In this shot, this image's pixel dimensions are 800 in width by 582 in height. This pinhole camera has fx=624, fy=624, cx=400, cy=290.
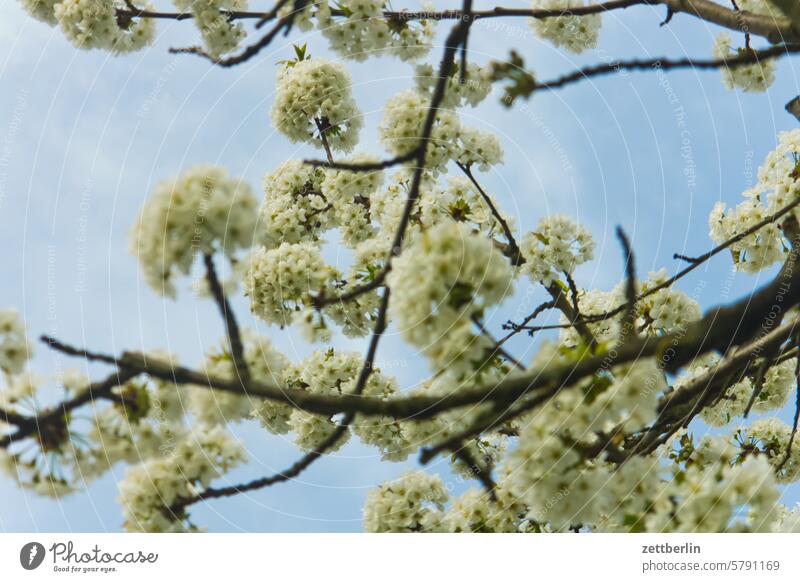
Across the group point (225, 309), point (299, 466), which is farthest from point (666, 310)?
point (225, 309)

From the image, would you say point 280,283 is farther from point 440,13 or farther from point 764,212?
point 764,212

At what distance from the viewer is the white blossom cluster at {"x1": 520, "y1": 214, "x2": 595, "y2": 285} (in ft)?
21.2

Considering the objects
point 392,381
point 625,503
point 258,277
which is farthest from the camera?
point 392,381

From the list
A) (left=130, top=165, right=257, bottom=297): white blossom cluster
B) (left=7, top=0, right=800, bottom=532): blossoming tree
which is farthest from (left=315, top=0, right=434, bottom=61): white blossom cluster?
(left=130, top=165, right=257, bottom=297): white blossom cluster

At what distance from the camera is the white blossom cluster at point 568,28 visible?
6055 millimetres

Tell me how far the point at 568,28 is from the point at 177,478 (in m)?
5.36

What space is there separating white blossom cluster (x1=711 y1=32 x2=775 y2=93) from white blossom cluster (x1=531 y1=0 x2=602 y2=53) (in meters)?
1.16

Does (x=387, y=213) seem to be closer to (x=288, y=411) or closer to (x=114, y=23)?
(x=288, y=411)

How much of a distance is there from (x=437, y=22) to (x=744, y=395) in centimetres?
538

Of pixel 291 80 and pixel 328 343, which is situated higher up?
pixel 291 80
